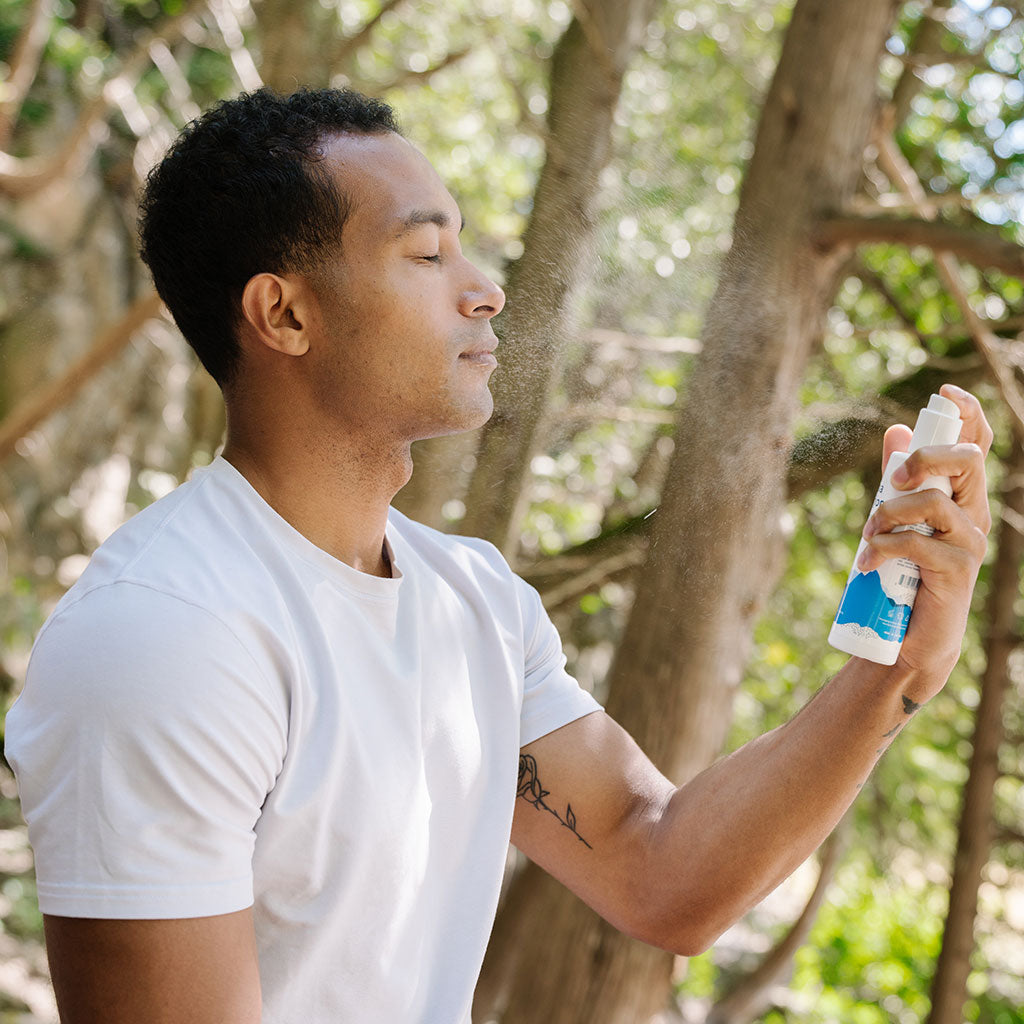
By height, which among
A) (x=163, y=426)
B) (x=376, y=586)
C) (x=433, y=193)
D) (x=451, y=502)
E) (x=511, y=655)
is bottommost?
(x=163, y=426)

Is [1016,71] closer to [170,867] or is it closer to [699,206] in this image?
[699,206]

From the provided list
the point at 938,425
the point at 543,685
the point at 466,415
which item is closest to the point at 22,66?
the point at 466,415

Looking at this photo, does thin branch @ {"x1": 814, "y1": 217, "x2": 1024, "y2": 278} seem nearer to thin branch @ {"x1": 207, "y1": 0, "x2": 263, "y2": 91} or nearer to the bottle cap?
the bottle cap

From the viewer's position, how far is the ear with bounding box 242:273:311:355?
1387mm

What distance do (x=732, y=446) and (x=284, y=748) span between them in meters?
1.21

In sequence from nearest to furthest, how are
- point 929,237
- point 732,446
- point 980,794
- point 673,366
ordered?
point 732,446, point 929,237, point 673,366, point 980,794

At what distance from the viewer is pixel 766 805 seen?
1392mm

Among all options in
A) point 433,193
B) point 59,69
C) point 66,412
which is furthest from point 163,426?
point 433,193

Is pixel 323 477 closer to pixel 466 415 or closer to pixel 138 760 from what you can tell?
pixel 466 415

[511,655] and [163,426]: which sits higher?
[511,655]

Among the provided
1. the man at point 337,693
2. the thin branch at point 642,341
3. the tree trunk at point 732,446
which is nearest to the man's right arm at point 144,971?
the man at point 337,693

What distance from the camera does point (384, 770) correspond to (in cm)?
125

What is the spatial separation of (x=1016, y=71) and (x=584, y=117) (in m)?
1.93

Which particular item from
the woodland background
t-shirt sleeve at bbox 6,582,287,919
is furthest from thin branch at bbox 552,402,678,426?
t-shirt sleeve at bbox 6,582,287,919
